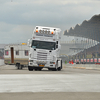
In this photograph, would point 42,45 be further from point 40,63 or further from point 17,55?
point 17,55

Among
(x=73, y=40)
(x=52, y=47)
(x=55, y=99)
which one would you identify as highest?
(x=73, y=40)

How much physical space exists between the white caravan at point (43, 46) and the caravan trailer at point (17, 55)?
743 cm

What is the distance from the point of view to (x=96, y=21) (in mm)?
85250

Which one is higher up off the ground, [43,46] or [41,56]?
[43,46]

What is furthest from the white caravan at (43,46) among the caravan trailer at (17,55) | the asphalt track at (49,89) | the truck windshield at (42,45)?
the asphalt track at (49,89)

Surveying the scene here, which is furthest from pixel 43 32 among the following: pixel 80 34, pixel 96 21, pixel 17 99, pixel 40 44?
pixel 80 34

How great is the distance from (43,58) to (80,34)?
8665cm

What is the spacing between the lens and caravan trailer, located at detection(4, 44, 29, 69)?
3656cm

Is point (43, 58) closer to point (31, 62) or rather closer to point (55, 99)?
point (31, 62)

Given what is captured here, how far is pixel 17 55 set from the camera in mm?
36812

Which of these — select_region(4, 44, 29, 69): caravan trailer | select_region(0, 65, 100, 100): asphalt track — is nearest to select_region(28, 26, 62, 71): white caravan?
select_region(4, 44, 29, 69): caravan trailer

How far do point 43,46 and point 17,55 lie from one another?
896 cm

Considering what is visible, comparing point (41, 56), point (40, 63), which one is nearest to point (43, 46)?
point (41, 56)

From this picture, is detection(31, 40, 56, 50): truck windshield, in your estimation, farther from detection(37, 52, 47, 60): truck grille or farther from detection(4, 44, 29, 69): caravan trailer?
detection(4, 44, 29, 69): caravan trailer
